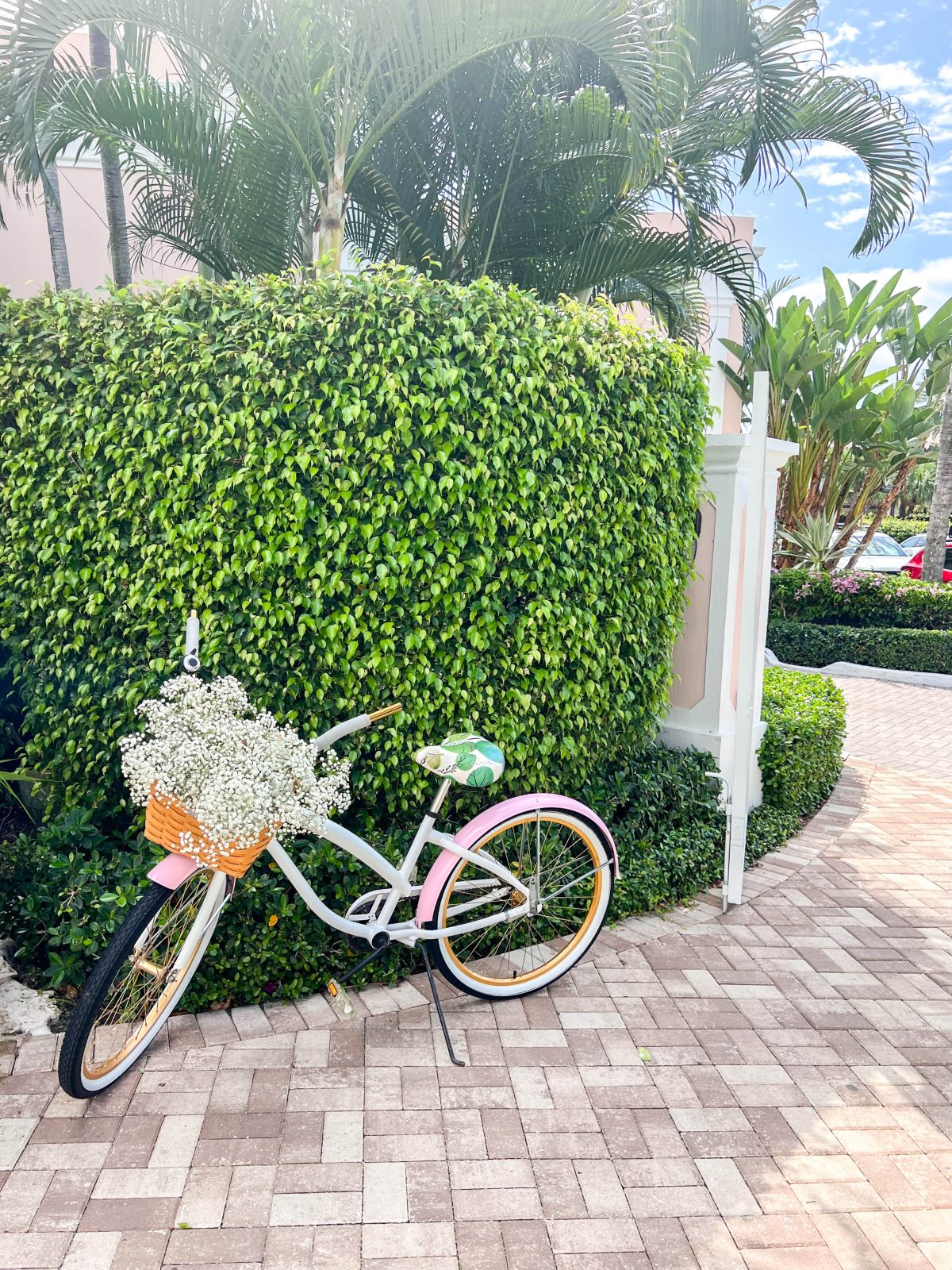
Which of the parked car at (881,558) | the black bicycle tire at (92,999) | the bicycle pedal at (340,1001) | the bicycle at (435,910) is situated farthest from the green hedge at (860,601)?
the black bicycle tire at (92,999)

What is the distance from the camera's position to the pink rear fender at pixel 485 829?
11.5 feet

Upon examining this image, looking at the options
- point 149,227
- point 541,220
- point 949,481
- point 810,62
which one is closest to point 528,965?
point 541,220

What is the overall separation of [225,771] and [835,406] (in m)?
12.0

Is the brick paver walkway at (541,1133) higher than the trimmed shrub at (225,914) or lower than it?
lower

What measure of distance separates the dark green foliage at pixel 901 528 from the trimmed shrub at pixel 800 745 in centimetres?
2591

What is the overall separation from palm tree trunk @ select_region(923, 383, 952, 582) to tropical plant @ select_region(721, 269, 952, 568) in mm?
576

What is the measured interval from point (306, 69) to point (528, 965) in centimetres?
501

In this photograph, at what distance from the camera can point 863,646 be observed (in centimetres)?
1217

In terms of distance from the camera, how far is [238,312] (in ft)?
12.2

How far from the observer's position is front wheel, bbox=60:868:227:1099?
287 cm

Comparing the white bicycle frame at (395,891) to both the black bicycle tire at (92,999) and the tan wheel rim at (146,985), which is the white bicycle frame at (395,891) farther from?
the black bicycle tire at (92,999)

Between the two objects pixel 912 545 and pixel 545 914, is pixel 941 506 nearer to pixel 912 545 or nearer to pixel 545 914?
pixel 912 545

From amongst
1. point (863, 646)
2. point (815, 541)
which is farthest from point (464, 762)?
point (815, 541)

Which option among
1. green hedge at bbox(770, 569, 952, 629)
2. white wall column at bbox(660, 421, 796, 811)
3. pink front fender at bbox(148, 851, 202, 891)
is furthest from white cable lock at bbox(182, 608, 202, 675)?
green hedge at bbox(770, 569, 952, 629)
